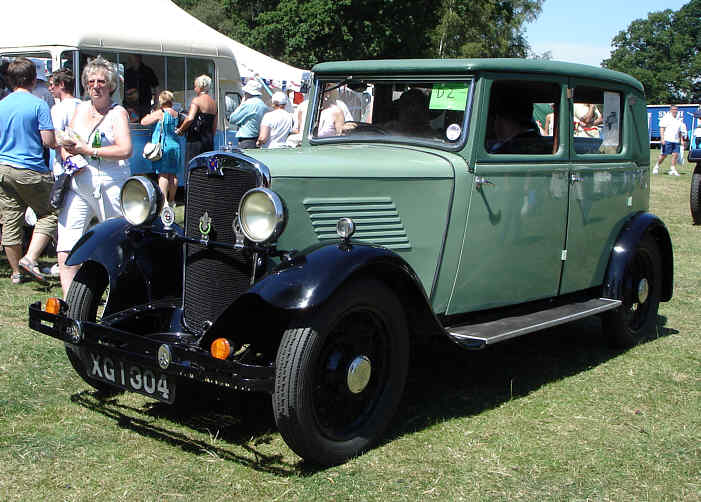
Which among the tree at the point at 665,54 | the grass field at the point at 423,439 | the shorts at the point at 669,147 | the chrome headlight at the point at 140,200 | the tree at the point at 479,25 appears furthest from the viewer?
the tree at the point at 665,54

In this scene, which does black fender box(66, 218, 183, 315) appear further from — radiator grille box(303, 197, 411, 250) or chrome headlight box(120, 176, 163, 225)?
radiator grille box(303, 197, 411, 250)

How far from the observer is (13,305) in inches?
223

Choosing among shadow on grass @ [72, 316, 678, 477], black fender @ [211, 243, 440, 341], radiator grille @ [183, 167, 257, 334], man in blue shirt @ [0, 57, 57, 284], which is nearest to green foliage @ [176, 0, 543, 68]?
man in blue shirt @ [0, 57, 57, 284]

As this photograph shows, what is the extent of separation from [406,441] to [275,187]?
4.37 feet

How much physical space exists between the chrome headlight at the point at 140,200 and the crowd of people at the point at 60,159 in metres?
0.40

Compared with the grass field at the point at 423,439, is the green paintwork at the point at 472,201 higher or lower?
higher

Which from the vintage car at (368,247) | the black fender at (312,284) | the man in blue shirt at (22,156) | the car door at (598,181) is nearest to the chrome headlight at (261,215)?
the vintage car at (368,247)

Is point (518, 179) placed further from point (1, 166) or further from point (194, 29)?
point (194, 29)

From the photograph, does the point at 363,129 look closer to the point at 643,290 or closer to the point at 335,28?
the point at 643,290

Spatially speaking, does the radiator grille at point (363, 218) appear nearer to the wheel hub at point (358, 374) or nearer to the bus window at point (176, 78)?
the wheel hub at point (358, 374)

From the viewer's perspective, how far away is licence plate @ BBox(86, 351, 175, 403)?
10.4 feet

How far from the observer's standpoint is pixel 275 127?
9305 millimetres

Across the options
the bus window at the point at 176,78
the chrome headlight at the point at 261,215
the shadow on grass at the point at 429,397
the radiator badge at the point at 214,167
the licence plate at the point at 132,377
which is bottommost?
the shadow on grass at the point at 429,397

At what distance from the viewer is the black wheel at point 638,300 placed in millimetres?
5113
